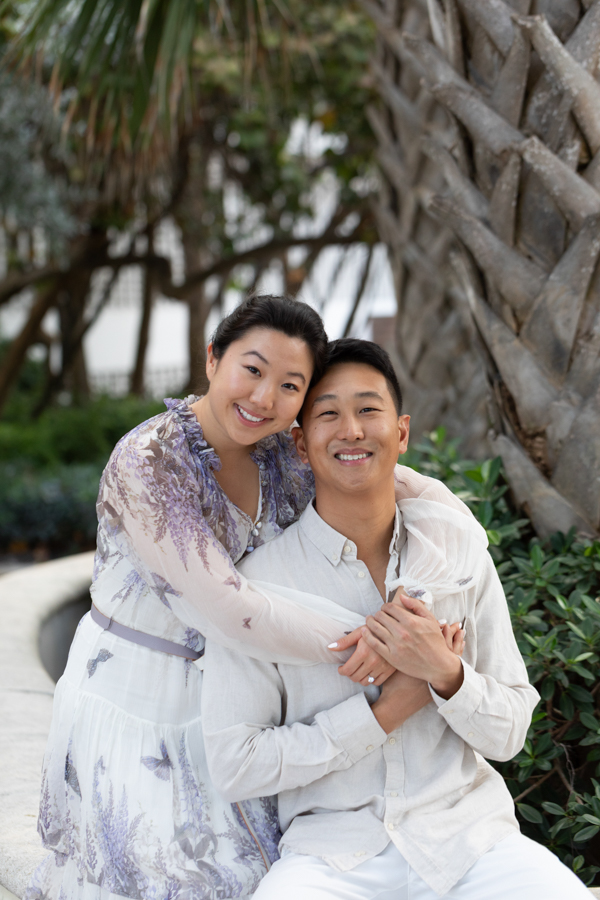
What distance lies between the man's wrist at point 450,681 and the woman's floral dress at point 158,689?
0.73 feet

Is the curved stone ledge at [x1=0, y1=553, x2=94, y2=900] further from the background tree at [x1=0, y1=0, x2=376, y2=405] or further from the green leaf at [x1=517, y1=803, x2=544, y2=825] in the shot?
the background tree at [x1=0, y1=0, x2=376, y2=405]

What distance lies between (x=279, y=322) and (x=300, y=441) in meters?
0.30

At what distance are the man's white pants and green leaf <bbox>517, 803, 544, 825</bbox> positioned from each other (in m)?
0.31

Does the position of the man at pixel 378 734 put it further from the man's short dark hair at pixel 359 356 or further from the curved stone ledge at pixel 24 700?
the curved stone ledge at pixel 24 700

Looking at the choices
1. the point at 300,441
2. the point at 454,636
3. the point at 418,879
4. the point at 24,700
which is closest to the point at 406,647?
the point at 454,636

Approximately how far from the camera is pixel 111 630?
5.99ft

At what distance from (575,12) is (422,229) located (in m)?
1.54

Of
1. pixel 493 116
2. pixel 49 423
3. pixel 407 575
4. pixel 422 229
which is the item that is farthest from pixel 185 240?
pixel 407 575

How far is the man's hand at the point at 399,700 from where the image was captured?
1.59m

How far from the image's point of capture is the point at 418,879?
154 centimetres

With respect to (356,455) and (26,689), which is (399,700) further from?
(26,689)

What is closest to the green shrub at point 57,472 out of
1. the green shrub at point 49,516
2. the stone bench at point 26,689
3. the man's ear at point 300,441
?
the green shrub at point 49,516

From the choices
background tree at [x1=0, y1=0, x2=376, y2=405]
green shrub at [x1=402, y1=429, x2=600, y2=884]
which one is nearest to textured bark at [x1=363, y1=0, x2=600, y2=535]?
green shrub at [x1=402, y1=429, x2=600, y2=884]

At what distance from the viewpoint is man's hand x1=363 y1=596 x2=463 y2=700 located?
5.15 feet
